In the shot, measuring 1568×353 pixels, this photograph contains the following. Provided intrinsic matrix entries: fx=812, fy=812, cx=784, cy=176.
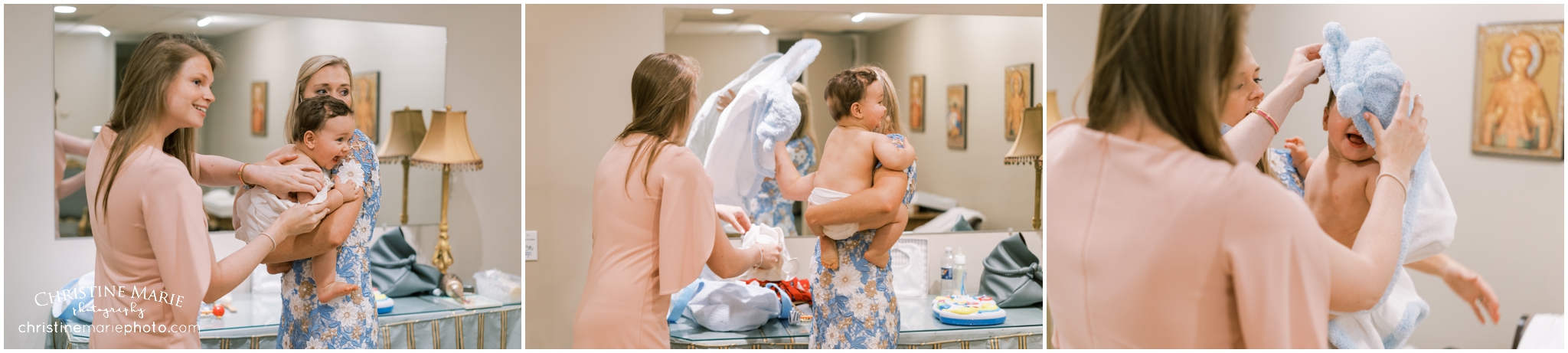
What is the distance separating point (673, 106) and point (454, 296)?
1524 mm

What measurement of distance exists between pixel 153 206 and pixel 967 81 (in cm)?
226

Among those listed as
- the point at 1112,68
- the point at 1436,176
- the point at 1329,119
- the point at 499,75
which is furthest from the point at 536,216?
the point at 1436,176

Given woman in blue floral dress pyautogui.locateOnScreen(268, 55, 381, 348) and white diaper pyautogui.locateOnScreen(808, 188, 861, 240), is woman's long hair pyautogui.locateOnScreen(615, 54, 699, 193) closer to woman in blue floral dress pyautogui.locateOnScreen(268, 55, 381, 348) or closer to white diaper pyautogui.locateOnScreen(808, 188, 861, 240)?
white diaper pyautogui.locateOnScreen(808, 188, 861, 240)

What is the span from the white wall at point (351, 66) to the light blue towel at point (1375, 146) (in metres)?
2.80

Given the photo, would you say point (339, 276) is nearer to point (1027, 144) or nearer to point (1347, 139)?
point (1027, 144)

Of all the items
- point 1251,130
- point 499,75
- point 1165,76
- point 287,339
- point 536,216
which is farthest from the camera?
point 499,75

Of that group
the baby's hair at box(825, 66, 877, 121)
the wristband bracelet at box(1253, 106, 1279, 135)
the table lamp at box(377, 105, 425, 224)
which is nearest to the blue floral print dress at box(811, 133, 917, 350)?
the baby's hair at box(825, 66, 877, 121)

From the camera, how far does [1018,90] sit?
9.01 feet

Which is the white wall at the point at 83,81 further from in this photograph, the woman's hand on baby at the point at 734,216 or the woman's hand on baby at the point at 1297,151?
the woman's hand on baby at the point at 1297,151

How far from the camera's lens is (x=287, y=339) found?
220cm

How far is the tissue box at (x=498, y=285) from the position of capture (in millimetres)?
2959

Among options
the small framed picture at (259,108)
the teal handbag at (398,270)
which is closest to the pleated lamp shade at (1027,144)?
the teal handbag at (398,270)

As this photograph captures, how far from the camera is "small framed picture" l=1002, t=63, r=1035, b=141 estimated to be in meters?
2.73

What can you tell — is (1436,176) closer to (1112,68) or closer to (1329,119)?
(1329,119)
